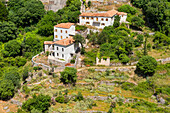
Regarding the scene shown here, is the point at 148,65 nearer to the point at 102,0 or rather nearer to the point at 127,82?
the point at 127,82

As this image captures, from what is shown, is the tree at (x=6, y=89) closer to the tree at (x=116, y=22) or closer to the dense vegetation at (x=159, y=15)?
the tree at (x=116, y=22)

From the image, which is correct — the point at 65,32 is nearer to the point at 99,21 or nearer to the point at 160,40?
the point at 99,21

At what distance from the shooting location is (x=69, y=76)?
44.4 m

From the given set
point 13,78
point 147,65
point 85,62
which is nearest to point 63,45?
point 85,62

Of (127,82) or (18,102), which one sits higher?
(127,82)

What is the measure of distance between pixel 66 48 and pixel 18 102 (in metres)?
17.2

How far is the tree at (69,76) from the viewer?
144 ft

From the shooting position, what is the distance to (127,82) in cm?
4541

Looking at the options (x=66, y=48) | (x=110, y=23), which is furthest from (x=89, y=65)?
(x=110, y=23)

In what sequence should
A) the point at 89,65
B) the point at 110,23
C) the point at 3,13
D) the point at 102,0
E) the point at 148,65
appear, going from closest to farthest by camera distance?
the point at 148,65
the point at 89,65
the point at 110,23
the point at 3,13
the point at 102,0

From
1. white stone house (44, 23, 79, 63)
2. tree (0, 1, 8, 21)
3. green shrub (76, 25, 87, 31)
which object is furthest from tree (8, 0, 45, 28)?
green shrub (76, 25, 87, 31)

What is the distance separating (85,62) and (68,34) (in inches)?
432

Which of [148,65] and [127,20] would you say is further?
[127,20]

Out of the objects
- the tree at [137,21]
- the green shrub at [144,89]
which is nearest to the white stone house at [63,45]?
the green shrub at [144,89]
